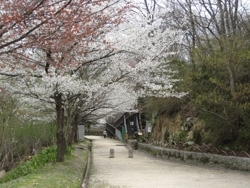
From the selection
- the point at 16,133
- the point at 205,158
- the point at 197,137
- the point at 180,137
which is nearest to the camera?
the point at 205,158

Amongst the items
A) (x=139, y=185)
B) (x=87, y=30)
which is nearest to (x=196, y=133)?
(x=139, y=185)

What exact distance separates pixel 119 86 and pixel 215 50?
4.90 meters

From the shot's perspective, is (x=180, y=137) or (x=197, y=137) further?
(x=180, y=137)

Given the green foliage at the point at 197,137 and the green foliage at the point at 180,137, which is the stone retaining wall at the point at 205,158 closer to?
the green foliage at the point at 180,137

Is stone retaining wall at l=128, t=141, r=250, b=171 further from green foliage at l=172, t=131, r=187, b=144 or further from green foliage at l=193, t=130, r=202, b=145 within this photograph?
green foliage at l=193, t=130, r=202, b=145

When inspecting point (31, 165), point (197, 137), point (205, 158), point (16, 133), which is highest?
point (16, 133)

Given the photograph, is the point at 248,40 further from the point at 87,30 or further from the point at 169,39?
the point at 87,30

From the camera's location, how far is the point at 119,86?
42.5ft

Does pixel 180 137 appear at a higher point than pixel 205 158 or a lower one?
higher

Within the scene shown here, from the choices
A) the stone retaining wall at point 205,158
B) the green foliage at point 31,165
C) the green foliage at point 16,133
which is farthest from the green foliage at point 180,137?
the green foliage at point 16,133

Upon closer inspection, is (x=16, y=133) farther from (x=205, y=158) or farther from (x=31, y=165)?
(x=205, y=158)

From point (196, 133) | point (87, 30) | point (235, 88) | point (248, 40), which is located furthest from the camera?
point (196, 133)

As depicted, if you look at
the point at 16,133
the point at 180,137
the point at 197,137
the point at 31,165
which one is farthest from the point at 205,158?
the point at 16,133

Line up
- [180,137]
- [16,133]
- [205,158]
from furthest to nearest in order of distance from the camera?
[180,137] → [16,133] → [205,158]
